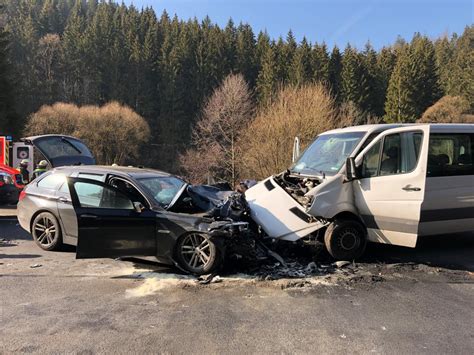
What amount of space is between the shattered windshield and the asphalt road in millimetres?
1022

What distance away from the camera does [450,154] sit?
7.18m

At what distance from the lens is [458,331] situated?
14.7ft

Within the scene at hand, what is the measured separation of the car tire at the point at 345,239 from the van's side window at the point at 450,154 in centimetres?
137

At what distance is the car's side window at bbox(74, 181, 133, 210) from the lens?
21.0 ft

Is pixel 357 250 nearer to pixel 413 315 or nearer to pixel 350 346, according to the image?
pixel 413 315

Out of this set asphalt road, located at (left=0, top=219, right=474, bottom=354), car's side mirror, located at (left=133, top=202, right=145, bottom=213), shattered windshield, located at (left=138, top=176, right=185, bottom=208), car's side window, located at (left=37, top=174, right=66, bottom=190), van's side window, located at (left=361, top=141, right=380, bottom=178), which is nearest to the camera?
asphalt road, located at (left=0, top=219, right=474, bottom=354)

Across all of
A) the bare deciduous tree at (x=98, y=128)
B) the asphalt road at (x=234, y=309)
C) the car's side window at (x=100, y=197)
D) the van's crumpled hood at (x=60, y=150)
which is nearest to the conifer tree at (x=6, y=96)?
the bare deciduous tree at (x=98, y=128)

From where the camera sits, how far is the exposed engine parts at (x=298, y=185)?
700 cm

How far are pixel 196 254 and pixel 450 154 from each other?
4.34m

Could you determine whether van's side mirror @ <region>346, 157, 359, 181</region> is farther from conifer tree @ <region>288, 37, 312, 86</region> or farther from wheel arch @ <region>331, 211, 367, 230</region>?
conifer tree @ <region>288, 37, 312, 86</region>

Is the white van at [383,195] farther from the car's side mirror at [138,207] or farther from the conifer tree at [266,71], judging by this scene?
the conifer tree at [266,71]

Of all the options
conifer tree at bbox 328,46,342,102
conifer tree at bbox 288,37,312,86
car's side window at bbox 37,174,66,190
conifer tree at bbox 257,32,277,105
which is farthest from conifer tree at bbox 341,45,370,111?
car's side window at bbox 37,174,66,190

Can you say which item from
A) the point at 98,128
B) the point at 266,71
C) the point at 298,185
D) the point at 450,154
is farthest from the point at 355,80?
the point at 298,185

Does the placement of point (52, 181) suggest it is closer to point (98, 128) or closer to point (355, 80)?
point (98, 128)
